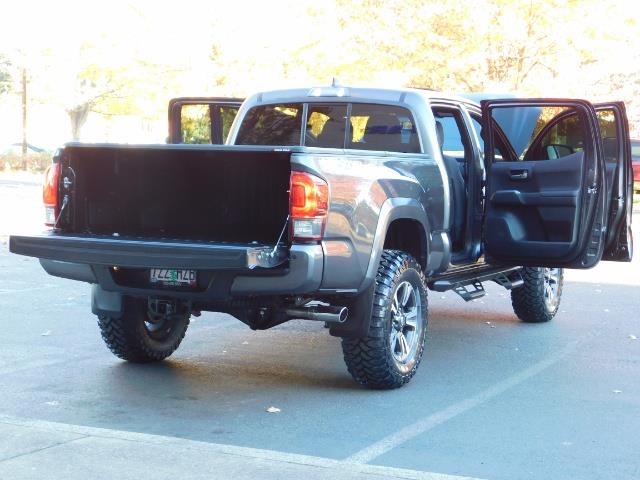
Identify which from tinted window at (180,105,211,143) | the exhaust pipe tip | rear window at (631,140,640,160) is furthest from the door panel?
rear window at (631,140,640,160)

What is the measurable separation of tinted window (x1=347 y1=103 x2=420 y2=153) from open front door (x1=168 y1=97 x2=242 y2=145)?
1.36m

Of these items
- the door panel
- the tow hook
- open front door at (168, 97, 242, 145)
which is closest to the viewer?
the tow hook

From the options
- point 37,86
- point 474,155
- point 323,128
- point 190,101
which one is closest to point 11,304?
point 190,101

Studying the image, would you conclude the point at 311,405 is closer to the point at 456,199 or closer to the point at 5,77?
the point at 456,199

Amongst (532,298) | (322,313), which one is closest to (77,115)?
(532,298)

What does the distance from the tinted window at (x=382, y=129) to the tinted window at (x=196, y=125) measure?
70.6 inches

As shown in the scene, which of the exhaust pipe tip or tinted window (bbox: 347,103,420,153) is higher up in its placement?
tinted window (bbox: 347,103,420,153)

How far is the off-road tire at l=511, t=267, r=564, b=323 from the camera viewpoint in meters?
10.2

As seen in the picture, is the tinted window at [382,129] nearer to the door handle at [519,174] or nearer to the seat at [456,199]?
the seat at [456,199]

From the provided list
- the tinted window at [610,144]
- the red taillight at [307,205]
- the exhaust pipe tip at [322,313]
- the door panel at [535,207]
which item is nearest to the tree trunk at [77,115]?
the tinted window at [610,144]

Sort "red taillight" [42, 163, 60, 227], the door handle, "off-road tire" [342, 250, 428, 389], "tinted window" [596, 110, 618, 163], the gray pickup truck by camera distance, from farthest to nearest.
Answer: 1. "tinted window" [596, 110, 618, 163]
2. the door handle
3. "red taillight" [42, 163, 60, 227]
4. "off-road tire" [342, 250, 428, 389]
5. the gray pickup truck

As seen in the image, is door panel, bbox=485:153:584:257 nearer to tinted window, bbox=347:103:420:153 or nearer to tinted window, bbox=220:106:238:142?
tinted window, bbox=347:103:420:153

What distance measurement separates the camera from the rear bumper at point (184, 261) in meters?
6.53

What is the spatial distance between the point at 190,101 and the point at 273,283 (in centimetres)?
328
